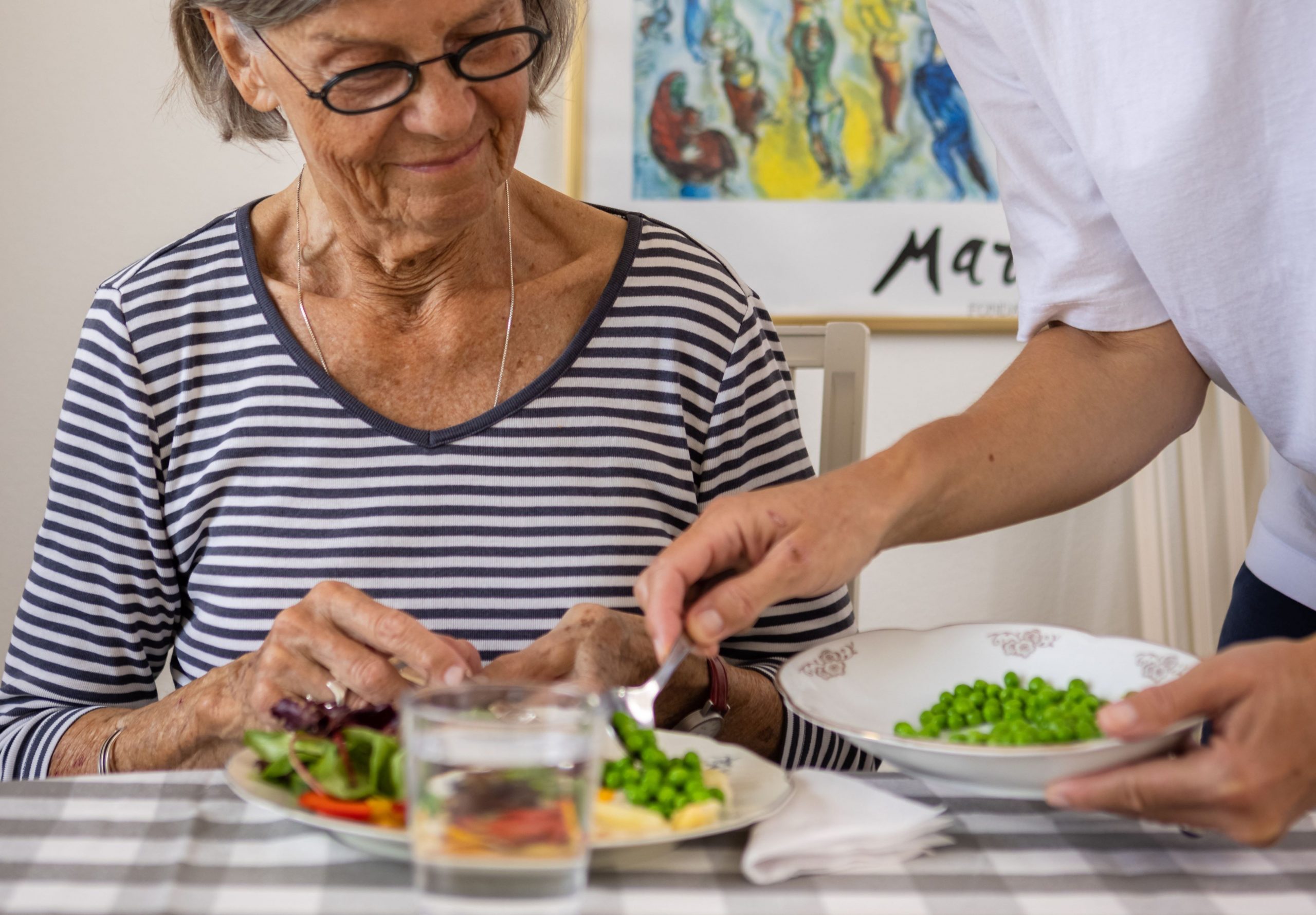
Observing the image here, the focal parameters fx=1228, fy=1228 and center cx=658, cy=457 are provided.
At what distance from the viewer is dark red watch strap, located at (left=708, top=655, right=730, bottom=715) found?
3.76 feet

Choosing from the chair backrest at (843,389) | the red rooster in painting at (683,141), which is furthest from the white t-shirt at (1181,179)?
the red rooster in painting at (683,141)

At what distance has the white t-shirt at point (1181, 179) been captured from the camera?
3.55 ft

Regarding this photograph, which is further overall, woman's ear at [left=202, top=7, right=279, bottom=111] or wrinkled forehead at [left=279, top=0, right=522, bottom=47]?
woman's ear at [left=202, top=7, right=279, bottom=111]

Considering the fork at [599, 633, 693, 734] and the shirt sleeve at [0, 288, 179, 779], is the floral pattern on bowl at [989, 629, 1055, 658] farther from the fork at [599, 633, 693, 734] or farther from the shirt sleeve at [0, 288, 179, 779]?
the shirt sleeve at [0, 288, 179, 779]

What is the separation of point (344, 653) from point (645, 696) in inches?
9.6

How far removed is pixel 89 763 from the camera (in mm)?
1100

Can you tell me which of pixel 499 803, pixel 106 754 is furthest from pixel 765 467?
pixel 499 803

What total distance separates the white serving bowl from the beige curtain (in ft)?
5.62

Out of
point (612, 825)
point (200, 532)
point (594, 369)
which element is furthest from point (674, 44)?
point (612, 825)

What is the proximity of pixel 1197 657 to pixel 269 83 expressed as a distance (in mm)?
947

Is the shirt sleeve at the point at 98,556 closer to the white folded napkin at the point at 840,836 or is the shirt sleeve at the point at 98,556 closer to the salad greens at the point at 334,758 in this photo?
the salad greens at the point at 334,758

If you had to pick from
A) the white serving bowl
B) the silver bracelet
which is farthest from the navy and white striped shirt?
the white serving bowl

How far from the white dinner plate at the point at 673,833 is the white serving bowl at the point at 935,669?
0.18ft

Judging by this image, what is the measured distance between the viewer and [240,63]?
1.24m
